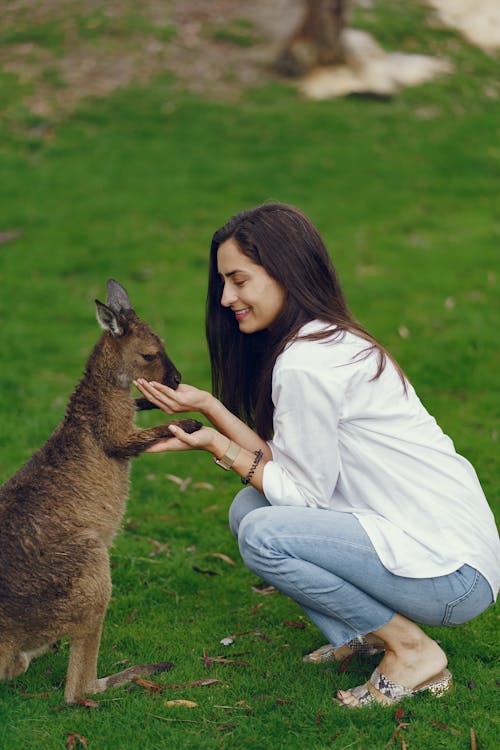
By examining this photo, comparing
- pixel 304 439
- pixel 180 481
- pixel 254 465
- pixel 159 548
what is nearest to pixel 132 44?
pixel 180 481

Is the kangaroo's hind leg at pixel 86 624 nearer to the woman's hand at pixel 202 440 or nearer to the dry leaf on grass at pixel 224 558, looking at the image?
the woman's hand at pixel 202 440

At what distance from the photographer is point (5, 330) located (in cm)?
684

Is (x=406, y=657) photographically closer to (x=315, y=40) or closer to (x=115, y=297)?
(x=115, y=297)

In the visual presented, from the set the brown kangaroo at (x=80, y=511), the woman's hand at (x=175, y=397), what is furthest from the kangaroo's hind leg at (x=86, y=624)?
the woman's hand at (x=175, y=397)

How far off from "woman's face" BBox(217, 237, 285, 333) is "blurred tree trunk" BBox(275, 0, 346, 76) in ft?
27.2

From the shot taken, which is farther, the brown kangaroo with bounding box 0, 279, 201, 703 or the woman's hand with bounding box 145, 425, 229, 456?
the woman's hand with bounding box 145, 425, 229, 456

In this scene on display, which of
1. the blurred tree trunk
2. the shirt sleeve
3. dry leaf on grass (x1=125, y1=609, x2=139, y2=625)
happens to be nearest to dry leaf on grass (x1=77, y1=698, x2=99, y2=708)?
dry leaf on grass (x1=125, y1=609, x2=139, y2=625)

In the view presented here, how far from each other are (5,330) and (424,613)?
184 inches

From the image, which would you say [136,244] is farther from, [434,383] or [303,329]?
[303,329]

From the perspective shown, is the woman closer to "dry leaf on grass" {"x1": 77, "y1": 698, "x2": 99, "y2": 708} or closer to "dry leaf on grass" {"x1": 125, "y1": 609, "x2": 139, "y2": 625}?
"dry leaf on grass" {"x1": 77, "y1": 698, "x2": 99, "y2": 708}

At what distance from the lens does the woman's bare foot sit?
3002 millimetres

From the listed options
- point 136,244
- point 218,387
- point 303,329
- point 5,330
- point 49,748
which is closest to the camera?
point 49,748

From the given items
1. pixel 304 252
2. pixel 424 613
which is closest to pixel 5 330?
pixel 304 252

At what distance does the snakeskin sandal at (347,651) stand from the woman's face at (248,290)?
3.98 ft
